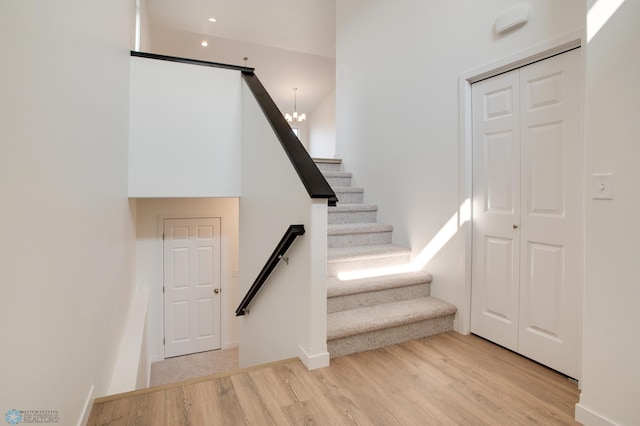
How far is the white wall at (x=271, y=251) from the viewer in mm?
2146

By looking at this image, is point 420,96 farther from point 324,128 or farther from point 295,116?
point 324,128

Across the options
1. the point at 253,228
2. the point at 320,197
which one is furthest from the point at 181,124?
the point at 320,197

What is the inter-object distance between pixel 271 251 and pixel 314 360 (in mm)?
948

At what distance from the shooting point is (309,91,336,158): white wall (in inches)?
362

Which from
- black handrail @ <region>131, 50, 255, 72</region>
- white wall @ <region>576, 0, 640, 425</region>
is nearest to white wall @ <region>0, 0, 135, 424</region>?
black handrail @ <region>131, 50, 255, 72</region>

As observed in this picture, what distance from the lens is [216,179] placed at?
3.39 metres

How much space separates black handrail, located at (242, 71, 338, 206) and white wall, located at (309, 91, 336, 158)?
6.15 metres

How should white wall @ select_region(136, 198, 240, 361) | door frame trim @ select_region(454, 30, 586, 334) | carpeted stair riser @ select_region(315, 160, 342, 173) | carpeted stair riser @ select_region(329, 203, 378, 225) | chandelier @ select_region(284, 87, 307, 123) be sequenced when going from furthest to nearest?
chandelier @ select_region(284, 87, 307, 123) < white wall @ select_region(136, 198, 240, 361) < carpeted stair riser @ select_region(315, 160, 342, 173) < carpeted stair riser @ select_region(329, 203, 378, 225) < door frame trim @ select_region(454, 30, 586, 334)

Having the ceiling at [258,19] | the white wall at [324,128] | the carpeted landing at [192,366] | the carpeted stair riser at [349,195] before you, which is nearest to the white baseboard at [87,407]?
the carpeted stair riser at [349,195]

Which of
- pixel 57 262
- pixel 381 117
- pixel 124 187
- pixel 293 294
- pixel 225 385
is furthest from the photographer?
pixel 381 117

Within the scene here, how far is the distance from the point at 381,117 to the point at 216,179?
1.81 meters

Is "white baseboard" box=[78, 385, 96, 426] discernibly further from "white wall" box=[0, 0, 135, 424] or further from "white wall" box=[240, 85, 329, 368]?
"white wall" box=[240, 85, 329, 368]

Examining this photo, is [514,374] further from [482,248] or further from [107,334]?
[107,334]

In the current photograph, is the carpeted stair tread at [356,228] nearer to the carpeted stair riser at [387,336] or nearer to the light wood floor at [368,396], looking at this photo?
the carpeted stair riser at [387,336]
